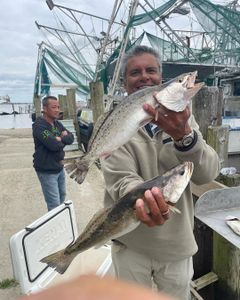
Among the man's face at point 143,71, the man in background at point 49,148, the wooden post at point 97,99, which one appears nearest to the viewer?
the man's face at point 143,71

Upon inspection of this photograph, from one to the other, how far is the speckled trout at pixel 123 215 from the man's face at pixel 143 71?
2.23 feet

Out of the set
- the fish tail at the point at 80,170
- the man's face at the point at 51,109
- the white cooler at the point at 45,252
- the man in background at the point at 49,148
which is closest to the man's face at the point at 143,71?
the fish tail at the point at 80,170

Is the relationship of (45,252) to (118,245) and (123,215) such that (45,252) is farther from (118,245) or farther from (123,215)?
(123,215)

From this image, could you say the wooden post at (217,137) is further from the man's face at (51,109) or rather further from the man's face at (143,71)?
the man's face at (143,71)

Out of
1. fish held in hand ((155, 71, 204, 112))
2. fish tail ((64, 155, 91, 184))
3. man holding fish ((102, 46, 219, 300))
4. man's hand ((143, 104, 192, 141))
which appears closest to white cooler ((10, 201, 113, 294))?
man holding fish ((102, 46, 219, 300))

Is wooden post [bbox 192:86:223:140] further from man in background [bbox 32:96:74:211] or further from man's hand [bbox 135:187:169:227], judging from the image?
man's hand [bbox 135:187:169:227]

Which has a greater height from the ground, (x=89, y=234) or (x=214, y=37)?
(x=214, y=37)

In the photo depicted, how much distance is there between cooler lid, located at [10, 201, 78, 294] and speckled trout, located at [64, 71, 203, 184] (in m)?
1.36

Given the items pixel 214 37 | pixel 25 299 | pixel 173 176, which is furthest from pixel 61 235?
pixel 214 37

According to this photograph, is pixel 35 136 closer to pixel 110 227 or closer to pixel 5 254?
pixel 5 254

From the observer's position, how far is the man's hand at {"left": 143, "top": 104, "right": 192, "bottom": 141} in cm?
183

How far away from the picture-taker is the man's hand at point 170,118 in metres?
1.83

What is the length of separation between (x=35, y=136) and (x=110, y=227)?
373 centimetres

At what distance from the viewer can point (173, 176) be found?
181 centimetres
